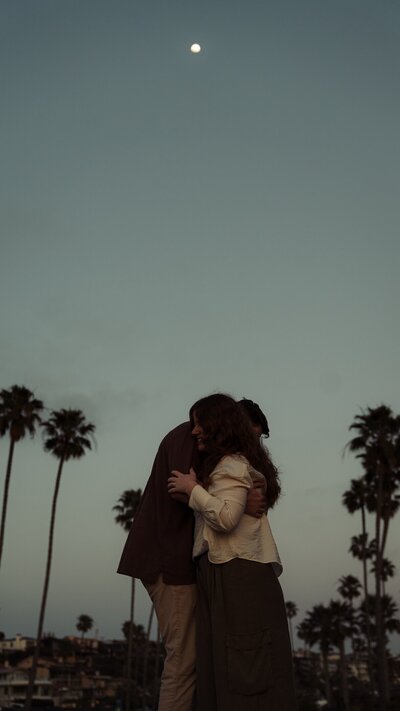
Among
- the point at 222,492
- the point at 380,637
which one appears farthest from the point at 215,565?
the point at 380,637

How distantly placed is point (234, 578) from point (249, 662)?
461mm

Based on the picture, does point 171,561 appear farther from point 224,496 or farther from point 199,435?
point 199,435

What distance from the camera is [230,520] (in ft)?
14.0

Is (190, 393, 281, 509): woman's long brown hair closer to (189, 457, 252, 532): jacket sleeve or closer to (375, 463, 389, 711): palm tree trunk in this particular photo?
(189, 457, 252, 532): jacket sleeve

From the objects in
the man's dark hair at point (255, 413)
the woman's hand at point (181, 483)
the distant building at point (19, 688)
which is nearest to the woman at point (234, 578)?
the woman's hand at point (181, 483)

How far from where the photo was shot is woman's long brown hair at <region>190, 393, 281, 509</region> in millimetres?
4652

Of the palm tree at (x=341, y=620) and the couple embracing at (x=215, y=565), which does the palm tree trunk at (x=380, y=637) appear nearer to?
the couple embracing at (x=215, y=565)

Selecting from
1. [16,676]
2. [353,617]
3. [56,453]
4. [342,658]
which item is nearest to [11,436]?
[56,453]

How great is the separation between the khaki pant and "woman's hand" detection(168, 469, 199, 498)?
1.84 feet

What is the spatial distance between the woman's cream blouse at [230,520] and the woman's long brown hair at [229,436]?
0.25 feet

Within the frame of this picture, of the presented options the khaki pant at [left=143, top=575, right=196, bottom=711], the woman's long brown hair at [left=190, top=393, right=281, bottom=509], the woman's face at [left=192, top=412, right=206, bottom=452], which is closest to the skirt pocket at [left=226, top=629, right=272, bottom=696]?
the khaki pant at [left=143, top=575, right=196, bottom=711]

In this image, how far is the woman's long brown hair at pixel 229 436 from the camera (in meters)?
4.65

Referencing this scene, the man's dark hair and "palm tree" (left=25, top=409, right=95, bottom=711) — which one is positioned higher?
"palm tree" (left=25, top=409, right=95, bottom=711)

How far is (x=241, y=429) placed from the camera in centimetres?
470
